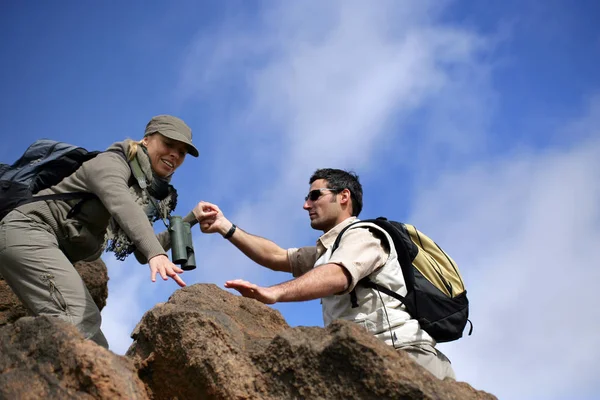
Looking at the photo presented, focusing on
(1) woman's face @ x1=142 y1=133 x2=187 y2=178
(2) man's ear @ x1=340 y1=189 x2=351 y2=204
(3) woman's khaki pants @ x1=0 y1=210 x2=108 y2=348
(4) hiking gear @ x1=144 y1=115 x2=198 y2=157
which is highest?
(2) man's ear @ x1=340 y1=189 x2=351 y2=204

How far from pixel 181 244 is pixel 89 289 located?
3.22 metres

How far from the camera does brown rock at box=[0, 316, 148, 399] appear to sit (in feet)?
12.8

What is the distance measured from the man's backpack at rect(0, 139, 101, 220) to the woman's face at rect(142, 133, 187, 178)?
554 millimetres

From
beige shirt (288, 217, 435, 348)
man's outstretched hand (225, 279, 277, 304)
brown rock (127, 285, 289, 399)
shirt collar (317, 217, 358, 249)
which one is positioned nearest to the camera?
brown rock (127, 285, 289, 399)

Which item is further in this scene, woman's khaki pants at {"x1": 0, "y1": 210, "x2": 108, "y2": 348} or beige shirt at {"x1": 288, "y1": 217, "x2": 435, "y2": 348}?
woman's khaki pants at {"x1": 0, "y1": 210, "x2": 108, "y2": 348}

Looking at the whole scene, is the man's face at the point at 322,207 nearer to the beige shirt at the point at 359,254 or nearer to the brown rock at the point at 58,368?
the beige shirt at the point at 359,254

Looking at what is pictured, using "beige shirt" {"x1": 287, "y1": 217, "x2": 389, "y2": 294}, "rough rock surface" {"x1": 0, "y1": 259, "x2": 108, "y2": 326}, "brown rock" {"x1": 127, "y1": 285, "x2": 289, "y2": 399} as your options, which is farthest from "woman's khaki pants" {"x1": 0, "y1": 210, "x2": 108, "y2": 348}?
"rough rock surface" {"x1": 0, "y1": 259, "x2": 108, "y2": 326}

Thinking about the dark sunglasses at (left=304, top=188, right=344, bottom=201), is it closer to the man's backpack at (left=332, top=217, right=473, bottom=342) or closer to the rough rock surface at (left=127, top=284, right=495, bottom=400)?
the man's backpack at (left=332, top=217, right=473, bottom=342)

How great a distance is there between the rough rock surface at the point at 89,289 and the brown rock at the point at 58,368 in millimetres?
4717

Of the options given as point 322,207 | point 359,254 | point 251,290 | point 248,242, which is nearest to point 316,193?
point 322,207

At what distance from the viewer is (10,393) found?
3.86 meters

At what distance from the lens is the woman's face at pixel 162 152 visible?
6746mm

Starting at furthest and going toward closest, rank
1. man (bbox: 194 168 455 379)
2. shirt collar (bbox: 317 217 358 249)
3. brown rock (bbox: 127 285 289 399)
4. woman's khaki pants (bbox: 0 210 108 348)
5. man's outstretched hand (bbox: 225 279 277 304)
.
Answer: shirt collar (bbox: 317 217 358 249)
woman's khaki pants (bbox: 0 210 108 348)
man (bbox: 194 168 455 379)
man's outstretched hand (bbox: 225 279 277 304)
brown rock (bbox: 127 285 289 399)

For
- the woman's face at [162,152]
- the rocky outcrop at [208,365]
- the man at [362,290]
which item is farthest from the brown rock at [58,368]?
the woman's face at [162,152]
